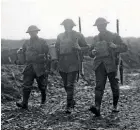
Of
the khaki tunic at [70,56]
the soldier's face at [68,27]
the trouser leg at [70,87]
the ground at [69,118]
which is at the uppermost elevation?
the soldier's face at [68,27]

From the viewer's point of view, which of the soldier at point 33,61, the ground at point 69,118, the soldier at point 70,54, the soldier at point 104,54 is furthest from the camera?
the soldier at point 33,61

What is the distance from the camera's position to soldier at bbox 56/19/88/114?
28.9ft

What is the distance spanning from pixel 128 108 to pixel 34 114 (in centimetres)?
257

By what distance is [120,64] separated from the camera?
28.7 ft

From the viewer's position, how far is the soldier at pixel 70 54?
28.9 ft

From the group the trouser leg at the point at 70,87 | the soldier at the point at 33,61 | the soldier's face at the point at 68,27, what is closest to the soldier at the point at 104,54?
the trouser leg at the point at 70,87

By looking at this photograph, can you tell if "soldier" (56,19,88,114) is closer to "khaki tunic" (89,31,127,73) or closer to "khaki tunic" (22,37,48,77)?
"khaki tunic" (89,31,127,73)

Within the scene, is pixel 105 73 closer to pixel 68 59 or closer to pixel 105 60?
pixel 105 60

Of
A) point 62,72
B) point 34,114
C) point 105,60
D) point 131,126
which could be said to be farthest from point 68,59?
point 131,126

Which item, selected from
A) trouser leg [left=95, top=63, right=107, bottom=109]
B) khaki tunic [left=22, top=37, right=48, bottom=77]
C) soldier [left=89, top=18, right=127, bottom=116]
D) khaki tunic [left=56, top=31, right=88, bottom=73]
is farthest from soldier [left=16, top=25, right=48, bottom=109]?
trouser leg [left=95, top=63, right=107, bottom=109]

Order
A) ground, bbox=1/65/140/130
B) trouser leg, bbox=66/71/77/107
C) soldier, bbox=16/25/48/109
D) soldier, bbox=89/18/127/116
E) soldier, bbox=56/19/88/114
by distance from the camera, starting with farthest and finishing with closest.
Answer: soldier, bbox=16/25/48/109 < soldier, bbox=56/19/88/114 < trouser leg, bbox=66/71/77/107 < soldier, bbox=89/18/127/116 < ground, bbox=1/65/140/130

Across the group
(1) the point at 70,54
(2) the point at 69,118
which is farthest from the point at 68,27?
(2) the point at 69,118

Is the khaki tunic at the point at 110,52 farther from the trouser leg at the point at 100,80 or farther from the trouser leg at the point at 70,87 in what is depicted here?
the trouser leg at the point at 70,87

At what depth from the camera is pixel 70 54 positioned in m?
8.89
